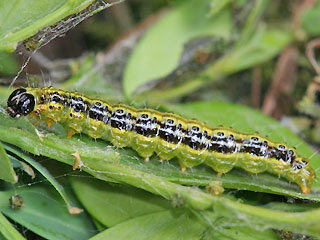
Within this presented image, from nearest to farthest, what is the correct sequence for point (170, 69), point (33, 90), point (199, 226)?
point (199, 226) < point (33, 90) < point (170, 69)

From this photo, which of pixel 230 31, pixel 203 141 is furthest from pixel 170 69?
pixel 203 141

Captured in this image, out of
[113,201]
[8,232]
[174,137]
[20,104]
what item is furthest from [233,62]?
[8,232]

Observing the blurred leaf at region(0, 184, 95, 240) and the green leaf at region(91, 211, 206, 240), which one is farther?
the blurred leaf at region(0, 184, 95, 240)

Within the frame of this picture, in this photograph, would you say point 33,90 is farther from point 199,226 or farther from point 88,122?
point 199,226

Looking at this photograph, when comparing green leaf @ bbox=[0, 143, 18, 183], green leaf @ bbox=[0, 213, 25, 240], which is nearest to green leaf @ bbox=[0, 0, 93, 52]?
green leaf @ bbox=[0, 143, 18, 183]

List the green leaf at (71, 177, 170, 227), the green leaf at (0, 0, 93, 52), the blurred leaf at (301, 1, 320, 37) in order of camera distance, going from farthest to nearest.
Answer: the blurred leaf at (301, 1, 320, 37) < the green leaf at (71, 177, 170, 227) < the green leaf at (0, 0, 93, 52)

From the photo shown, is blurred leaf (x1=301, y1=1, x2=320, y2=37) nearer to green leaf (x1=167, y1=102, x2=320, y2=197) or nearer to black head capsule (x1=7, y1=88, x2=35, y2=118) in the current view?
green leaf (x1=167, y1=102, x2=320, y2=197)

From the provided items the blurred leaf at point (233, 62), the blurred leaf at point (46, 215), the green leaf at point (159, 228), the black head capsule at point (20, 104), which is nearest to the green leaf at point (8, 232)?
the blurred leaf at point (46, 215)
